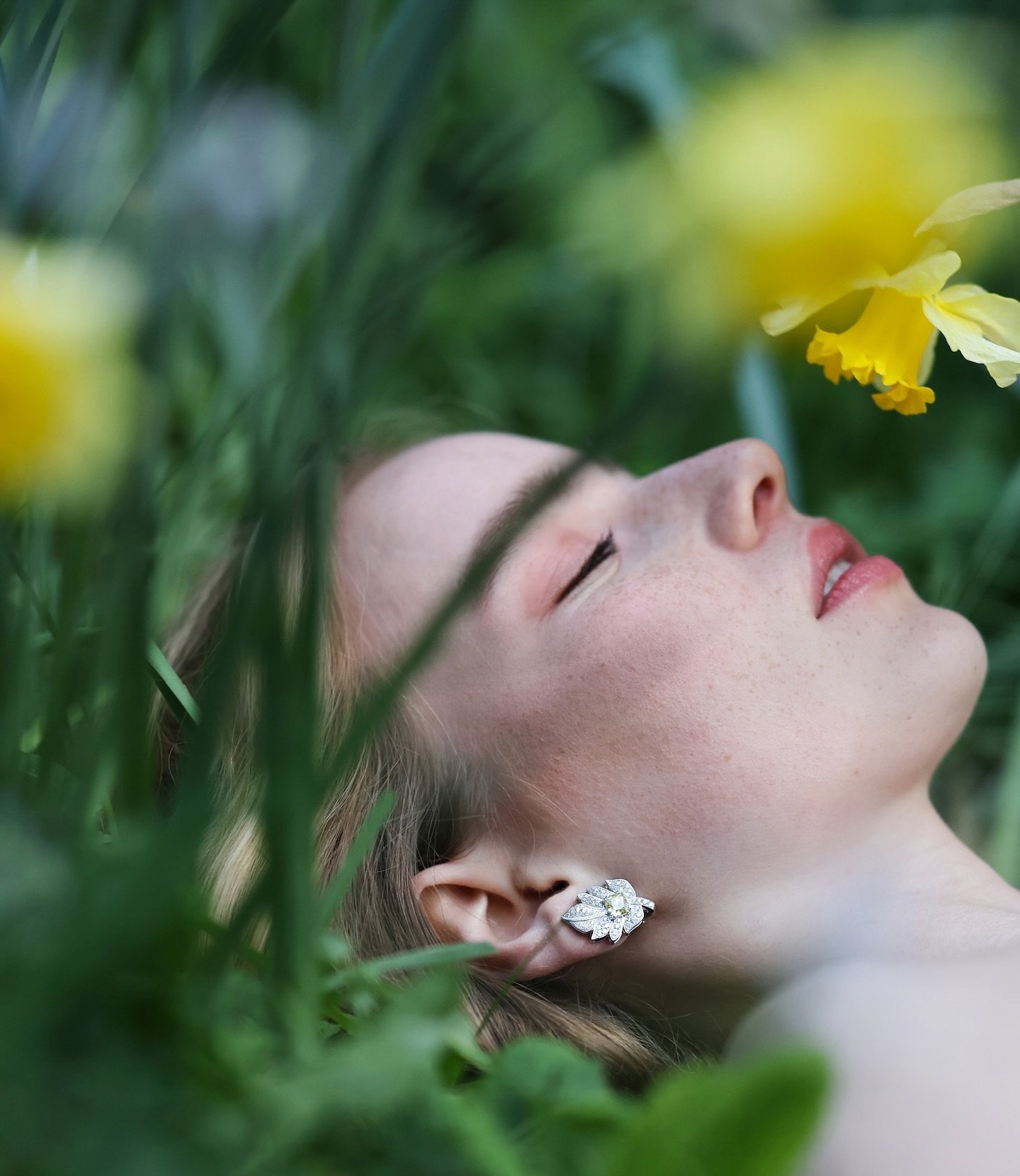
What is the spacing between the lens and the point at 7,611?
1.28 feet

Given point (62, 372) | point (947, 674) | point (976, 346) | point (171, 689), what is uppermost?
point (62, 372)

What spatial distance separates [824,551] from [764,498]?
0.07m

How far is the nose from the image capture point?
3.14ft

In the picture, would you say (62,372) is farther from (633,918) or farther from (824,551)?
(824,551)

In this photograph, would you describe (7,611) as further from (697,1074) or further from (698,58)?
(698,58)

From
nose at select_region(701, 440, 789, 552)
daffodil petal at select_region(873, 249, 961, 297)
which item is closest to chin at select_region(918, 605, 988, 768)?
nose at select_region(701, 440, 789, 552)

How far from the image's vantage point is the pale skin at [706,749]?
2.85 ft

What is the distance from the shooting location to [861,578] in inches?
38.1

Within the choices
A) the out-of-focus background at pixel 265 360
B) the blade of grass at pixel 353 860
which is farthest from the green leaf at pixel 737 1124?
the blade of grass at pixel 353 860

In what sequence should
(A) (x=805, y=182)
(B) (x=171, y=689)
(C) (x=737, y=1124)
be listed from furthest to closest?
(B) (x=171, y=689)
(C) (x=737, y=1124)
(A) (x=805, y=182)

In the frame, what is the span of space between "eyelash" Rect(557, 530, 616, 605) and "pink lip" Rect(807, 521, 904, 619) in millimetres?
169

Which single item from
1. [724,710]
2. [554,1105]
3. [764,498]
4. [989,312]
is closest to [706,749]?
[724,710]

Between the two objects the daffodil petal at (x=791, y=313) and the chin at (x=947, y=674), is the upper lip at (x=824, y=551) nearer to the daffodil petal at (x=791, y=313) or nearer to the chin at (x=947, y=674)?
the chin at (x=947, y=674)

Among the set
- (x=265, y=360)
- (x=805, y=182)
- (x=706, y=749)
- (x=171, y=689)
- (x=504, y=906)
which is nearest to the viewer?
(x=805, y=182)
